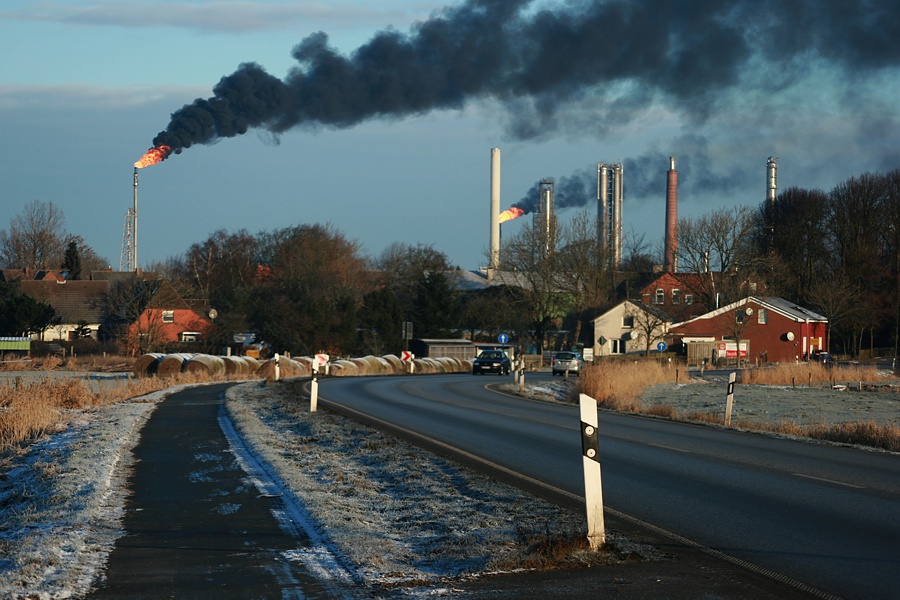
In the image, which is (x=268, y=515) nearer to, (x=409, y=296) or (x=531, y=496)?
(x=531, y=496)

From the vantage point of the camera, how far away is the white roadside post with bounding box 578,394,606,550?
7922mm

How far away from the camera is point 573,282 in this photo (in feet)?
276

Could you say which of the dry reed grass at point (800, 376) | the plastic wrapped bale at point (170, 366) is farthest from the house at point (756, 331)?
the plastic wrapped bale at point (170, 366)

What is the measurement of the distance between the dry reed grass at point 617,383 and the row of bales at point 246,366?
1403 cm

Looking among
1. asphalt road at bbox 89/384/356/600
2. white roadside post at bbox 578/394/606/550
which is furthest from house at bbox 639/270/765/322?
white roadside post at bbox 578/394/606/550

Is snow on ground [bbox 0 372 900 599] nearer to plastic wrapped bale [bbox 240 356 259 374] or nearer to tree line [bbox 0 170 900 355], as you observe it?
plastic wrapped bale [bbox 240 356 259 374]

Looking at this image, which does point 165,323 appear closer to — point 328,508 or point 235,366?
point 235,366

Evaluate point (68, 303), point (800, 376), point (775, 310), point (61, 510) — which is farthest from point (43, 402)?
point (68, 303)

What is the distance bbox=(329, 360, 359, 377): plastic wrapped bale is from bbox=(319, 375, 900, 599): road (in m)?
31.0

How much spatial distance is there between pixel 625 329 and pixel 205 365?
43.3m

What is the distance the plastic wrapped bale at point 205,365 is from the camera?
48.8m

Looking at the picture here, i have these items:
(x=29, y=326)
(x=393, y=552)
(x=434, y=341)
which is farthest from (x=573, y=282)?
(x=393, y=552)

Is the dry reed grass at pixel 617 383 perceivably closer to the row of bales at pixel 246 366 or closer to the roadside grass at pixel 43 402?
the row of bales at pixel 246 366

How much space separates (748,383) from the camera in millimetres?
46969
